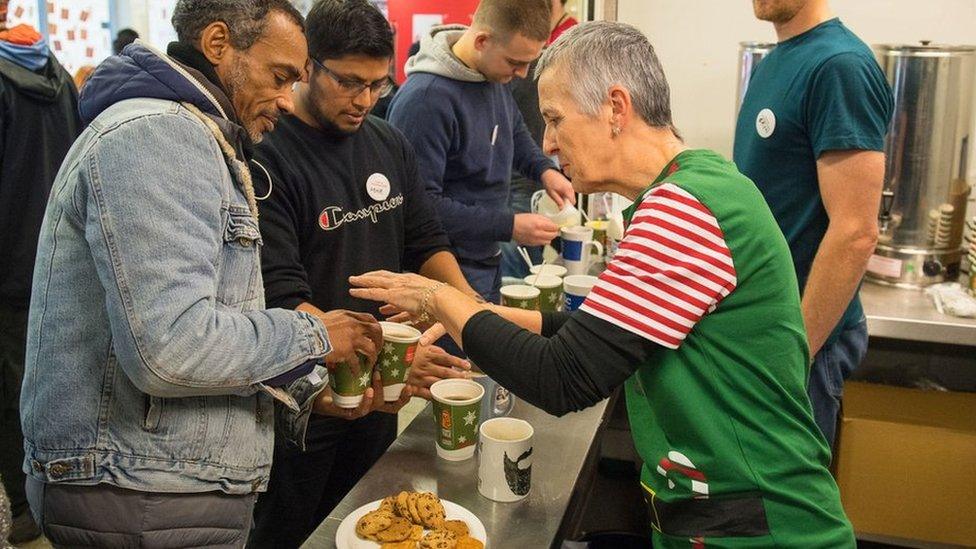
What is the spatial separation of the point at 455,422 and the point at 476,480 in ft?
0.37

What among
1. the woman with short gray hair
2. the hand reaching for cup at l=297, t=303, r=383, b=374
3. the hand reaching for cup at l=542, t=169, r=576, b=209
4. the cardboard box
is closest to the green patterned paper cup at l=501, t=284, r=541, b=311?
the hand reaching for cup at l=297, t=303, r=383, b=374

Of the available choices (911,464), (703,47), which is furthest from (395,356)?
(703,47)

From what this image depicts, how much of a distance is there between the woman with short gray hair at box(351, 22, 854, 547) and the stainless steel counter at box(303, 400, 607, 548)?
210 mm

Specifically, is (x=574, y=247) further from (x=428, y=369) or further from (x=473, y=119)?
(x=428, y=369)

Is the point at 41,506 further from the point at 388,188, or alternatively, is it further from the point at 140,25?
the point at 140,25

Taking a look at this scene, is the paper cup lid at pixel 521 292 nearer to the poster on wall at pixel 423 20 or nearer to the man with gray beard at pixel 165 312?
the man with gray beard at pixel 165 312

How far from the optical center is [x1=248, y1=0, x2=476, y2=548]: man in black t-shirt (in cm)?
182

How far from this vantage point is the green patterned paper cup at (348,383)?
1532mm

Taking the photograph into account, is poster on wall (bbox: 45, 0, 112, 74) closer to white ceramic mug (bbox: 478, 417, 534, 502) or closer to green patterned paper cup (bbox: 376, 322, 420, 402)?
green patterned paper cup (bbox: 376, 322, 420, 402)

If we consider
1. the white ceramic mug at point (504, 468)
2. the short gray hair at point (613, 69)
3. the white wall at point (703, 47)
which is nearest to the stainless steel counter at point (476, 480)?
the white ceramic mug at point (504, 468)

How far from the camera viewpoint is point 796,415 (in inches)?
50.6

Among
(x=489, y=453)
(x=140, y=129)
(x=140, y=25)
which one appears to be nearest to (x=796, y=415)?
(x=489, y=453)

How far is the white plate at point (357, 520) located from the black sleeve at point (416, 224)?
34.7 inches

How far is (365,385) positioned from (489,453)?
0.89 feet
